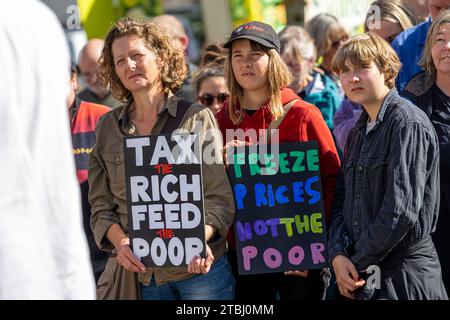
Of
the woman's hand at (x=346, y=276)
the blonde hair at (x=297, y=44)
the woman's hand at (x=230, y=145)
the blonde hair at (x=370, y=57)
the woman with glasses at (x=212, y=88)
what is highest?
the blonde hair at (x=297, y=44)

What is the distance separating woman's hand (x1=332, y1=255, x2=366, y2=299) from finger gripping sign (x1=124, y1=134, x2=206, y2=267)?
0.61 meters

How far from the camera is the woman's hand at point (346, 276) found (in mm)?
4188

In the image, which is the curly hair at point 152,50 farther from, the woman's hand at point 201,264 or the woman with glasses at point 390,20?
the woman with glasses at point 390,20

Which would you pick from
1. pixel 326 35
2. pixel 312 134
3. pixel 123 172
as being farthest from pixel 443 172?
pixel 326 35

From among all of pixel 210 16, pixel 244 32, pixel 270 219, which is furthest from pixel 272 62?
pixel 210 16

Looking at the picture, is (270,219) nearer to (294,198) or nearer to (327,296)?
(294,198)

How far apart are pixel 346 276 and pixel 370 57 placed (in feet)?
3.36

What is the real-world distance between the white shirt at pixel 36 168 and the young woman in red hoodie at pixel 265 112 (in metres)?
2.31

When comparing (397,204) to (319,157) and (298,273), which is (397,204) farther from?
(298,273)

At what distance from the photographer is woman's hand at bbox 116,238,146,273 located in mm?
4324

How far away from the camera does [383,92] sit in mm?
4367

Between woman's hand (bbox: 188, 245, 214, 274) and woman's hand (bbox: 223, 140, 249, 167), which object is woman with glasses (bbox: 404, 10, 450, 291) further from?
woman's hand (bbox: 188, 245, 214, 274)

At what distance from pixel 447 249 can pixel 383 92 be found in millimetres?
836

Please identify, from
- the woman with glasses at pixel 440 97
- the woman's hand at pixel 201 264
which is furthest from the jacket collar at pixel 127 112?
the woman with glasses at pixel 440 97
